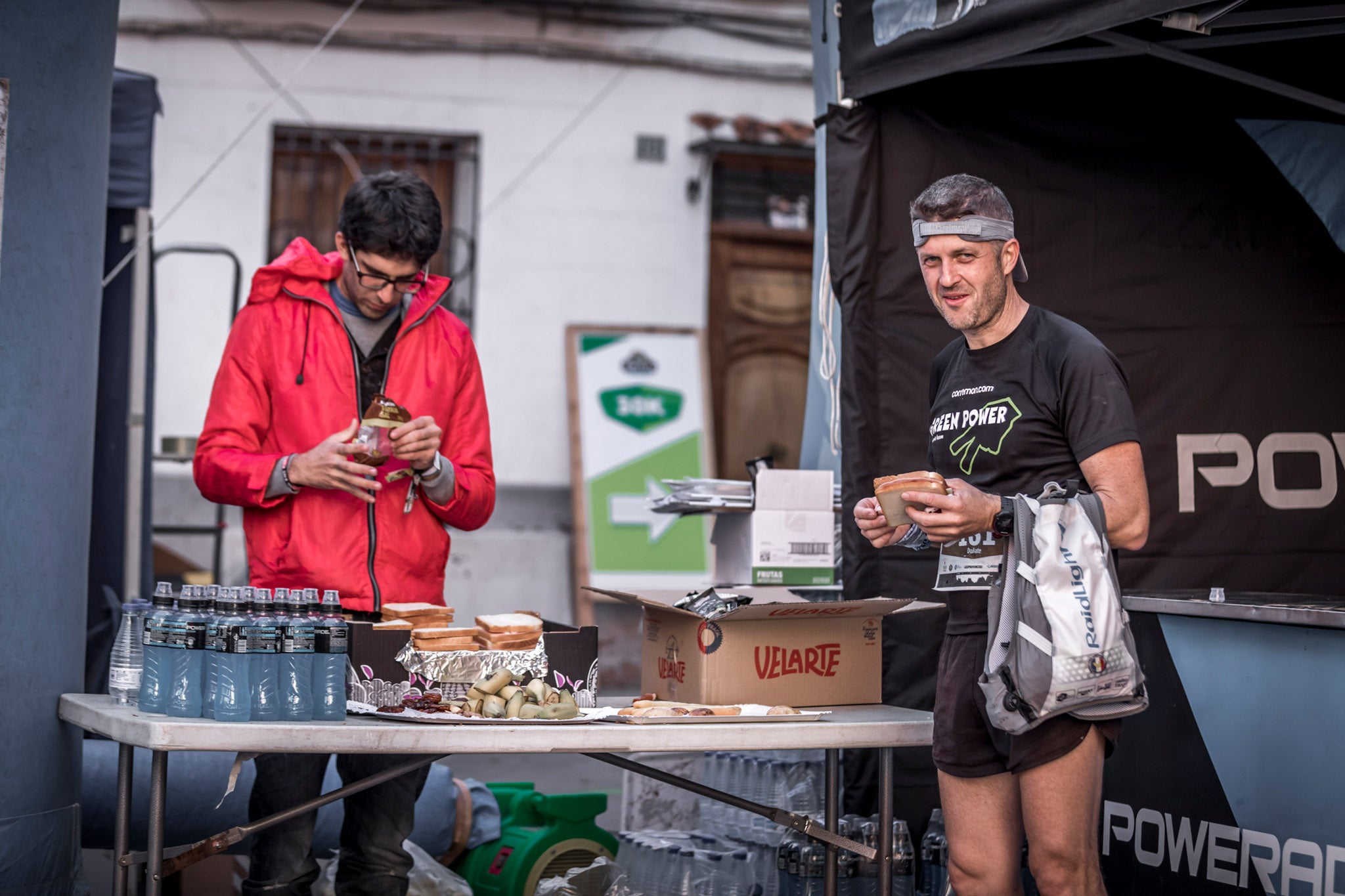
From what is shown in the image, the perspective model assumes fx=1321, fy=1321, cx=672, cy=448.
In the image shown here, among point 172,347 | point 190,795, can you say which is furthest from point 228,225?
point 190,795

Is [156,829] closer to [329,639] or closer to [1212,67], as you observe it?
[329,639]

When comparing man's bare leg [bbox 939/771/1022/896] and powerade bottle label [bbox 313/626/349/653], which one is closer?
man's bare leg [bbox 939/771/1022/896]

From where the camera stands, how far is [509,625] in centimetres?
294

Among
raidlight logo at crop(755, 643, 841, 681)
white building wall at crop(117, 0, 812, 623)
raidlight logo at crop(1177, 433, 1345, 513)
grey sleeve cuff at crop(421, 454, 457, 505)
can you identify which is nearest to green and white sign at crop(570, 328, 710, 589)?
white building wall at crop(117, 0, 812, 623)

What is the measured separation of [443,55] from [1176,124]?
5788 mm

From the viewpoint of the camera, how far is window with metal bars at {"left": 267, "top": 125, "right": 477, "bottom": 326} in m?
8.78

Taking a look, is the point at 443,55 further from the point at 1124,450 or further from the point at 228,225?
the point at 1124,450

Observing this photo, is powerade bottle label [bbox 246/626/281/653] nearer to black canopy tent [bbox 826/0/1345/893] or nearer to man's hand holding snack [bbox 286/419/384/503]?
man's hand holding snack [bbox 286/419/384/503]

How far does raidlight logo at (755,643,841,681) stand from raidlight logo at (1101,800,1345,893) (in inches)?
38.5

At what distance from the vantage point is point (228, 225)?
856cm

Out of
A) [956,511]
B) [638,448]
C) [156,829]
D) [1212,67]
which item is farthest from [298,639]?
[638,448]

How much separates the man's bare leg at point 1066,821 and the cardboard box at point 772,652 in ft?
2.76

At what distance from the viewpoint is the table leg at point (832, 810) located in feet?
10.4

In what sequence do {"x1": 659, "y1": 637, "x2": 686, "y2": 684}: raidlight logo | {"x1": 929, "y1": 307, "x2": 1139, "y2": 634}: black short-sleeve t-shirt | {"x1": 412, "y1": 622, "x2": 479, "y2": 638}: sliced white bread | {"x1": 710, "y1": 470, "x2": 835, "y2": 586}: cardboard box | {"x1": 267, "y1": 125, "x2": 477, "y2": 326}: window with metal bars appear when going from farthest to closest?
{"x1": 267, "y1": 125, "x2": 477, "y2": 326}: window with metal bars < {"x1": 710, "y1": 470, "x2": 835, "y2": 586}: cardboard box < {"x1": 659, "y1": 637, "x2": 686, "y2": 684}: raidlight logo < {"x1": 412, "y1": 622, "x2": 479, "y2": 638}: sliced white bread < {"x1": 929, "y1": 307, "x2": 1139, "y2": 634}: black short-sleeve t-shirt
